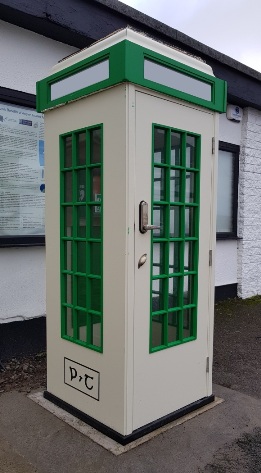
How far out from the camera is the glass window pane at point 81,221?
2721 mm

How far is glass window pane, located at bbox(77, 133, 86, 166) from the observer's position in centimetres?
269

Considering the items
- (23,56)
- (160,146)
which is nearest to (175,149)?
(160,146)

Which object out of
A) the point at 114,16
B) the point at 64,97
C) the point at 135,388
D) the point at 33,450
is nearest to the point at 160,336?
the point at 135,388

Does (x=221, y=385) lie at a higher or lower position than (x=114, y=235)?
lower

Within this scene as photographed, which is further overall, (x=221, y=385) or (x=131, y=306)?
(x=221, y=385)

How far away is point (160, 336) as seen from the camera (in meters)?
2.67

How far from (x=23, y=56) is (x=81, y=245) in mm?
2363

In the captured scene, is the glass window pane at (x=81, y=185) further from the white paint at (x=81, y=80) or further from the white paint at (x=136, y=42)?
the white paint at (x=136, y=42)

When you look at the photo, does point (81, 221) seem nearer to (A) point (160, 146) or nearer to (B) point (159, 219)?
(B) point (159, 219)

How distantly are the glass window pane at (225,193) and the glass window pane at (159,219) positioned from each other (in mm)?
4067

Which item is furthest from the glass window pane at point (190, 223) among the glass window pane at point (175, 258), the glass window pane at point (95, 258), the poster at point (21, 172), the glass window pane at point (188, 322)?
the poster at point (21, 172)

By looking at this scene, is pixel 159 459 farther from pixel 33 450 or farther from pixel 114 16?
pixel 114 16

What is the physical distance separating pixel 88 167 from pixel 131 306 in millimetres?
990

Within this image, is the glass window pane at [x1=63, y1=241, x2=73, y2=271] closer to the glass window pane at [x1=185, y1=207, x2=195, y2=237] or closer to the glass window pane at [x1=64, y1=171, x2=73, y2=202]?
the glass window pane at [x1=64, y1=171, x2=73, y2=202]
